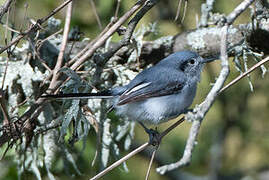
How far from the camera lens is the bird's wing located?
213 cm

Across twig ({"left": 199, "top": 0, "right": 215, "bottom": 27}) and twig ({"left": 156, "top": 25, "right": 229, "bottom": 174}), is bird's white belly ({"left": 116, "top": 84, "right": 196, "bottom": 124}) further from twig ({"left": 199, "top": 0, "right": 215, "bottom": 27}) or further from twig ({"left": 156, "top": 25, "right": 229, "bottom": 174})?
twig ({"left": 156, "top": 25, "right": 229, "bottom": 174})

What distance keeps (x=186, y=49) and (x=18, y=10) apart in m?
1.17

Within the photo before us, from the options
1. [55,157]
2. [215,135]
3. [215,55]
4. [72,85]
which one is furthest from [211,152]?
[72,85]

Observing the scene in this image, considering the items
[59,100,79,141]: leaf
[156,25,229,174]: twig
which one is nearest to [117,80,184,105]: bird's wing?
[59,100,79,141]: leaf

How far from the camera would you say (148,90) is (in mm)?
2232

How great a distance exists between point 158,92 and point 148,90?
63mm

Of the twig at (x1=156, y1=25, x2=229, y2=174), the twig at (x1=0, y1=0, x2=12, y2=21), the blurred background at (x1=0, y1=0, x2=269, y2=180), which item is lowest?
the blurred background at (x1=0, y1=0, x2=269, y2=180)

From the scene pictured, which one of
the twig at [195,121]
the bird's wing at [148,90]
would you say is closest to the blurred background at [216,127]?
the bird's wing at [148,90]

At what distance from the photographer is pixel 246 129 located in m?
3.24

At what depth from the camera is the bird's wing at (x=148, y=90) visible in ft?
7.00

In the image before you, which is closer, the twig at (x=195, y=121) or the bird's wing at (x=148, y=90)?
the twig at (x=195, y=121)

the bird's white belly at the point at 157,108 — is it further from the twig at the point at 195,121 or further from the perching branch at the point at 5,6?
the twig at the point at 195,121

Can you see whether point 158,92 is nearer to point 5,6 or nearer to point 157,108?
point 157,108

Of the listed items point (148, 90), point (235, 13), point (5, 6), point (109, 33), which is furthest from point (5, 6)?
point (235, 13)
